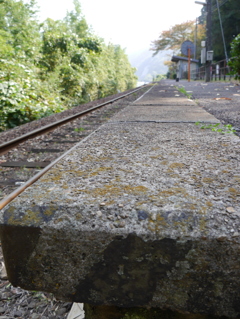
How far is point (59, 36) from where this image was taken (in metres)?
15.4

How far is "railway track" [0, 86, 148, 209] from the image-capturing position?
8.92 feet

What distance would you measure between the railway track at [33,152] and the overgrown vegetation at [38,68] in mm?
2752

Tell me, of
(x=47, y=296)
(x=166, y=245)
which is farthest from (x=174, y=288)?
(x=47, y=296)

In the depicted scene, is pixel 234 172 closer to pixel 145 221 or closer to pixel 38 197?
pixel 145 221

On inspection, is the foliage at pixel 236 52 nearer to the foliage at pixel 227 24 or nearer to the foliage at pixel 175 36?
the foliage at pixel 227 24

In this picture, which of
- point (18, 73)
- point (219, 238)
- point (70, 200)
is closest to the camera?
point (219, 238)

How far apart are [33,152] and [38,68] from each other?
10.8 meters

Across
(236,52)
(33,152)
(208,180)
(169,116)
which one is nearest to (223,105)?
(169,116)

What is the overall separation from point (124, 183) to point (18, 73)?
10.2 m

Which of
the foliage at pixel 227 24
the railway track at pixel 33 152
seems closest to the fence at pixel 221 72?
the foliage at pixel 227 24

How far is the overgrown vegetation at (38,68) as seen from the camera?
841cm

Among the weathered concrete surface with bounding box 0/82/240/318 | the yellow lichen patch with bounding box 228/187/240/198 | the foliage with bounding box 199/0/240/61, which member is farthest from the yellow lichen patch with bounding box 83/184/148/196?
the foliage with bounding box 199/0/240/61

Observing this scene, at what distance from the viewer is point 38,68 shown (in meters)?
13.6

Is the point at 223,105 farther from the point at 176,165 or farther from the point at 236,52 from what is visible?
the point at 236,52
